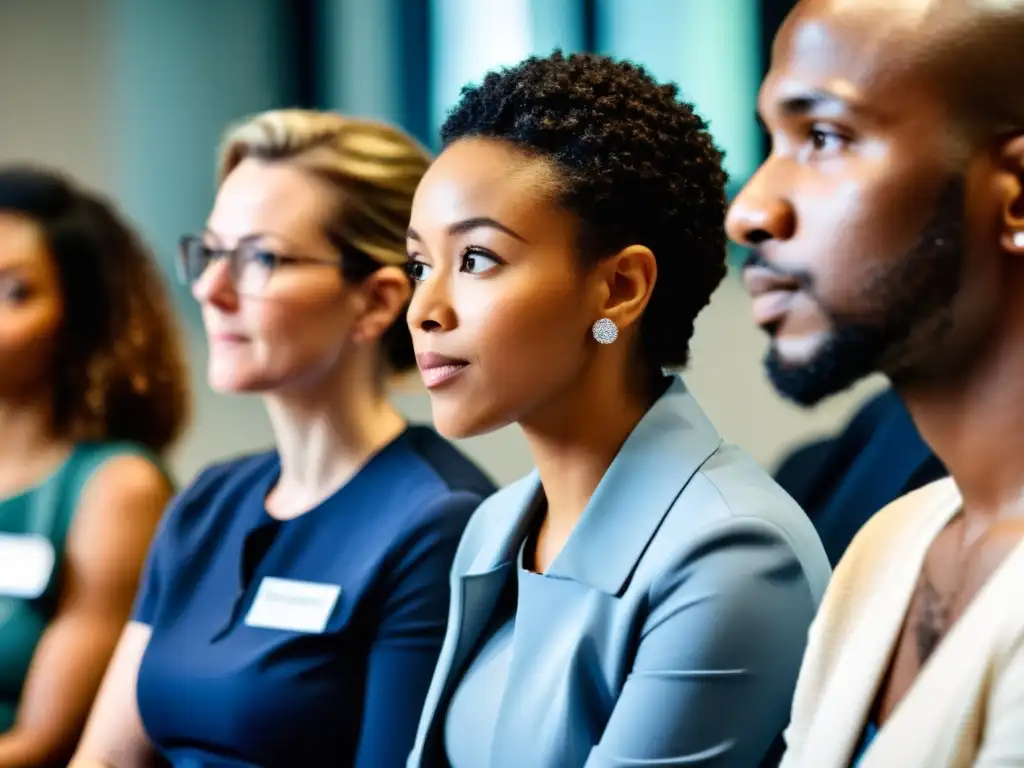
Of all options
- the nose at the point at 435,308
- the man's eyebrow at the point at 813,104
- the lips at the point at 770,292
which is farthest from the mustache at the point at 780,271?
the nose at the point at 435,308

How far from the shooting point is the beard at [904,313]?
0.88m

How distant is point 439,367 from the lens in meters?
1.21

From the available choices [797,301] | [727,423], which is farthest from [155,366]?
[797,301]

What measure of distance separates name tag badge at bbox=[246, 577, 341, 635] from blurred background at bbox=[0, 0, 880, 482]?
1.15 ft

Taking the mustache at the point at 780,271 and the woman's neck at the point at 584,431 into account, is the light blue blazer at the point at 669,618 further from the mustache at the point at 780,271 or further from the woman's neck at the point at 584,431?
the mustache at the point at 780,271

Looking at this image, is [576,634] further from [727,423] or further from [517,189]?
[727,423]

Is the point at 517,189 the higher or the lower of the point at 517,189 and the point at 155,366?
the higher

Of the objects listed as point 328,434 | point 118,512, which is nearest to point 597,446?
point 328,434

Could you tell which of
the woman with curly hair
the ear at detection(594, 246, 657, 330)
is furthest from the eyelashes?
the ear at detection(594, 246, 657, 330)

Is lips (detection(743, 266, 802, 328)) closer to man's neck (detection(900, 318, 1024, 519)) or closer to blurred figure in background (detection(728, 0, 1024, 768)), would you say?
blurred figure in background (detection(728, 0, 1024, 768))

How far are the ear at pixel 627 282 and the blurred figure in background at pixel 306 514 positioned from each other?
45 cm

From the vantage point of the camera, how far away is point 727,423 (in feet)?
5.37

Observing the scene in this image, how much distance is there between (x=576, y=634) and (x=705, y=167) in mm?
496

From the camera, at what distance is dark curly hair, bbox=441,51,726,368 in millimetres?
1190
